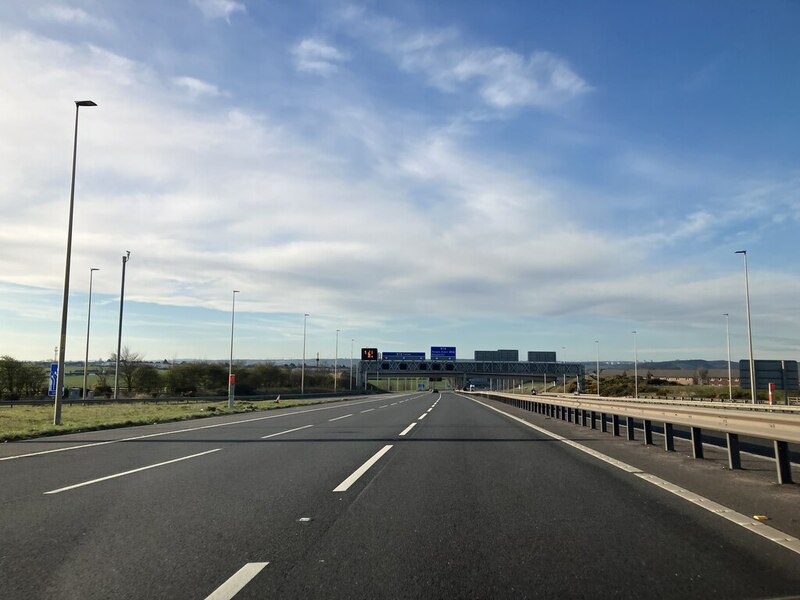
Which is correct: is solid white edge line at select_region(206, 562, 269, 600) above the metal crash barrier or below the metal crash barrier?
below

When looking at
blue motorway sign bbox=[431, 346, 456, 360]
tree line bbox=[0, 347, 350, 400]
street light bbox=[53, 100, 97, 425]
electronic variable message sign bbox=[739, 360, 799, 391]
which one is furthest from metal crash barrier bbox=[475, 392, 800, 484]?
blue motorway sign bbox=[431, 346, 456, 360]

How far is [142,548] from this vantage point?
19.4ft

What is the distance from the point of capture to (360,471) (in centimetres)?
1085

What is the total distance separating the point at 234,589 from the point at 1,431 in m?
19.5

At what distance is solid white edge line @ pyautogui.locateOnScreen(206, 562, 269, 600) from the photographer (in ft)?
15.2

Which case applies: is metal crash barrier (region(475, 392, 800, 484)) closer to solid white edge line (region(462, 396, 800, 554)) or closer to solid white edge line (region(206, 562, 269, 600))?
solid white edge line (region(462, 396, 800, 554))

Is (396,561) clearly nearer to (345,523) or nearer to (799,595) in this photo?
(345,523)

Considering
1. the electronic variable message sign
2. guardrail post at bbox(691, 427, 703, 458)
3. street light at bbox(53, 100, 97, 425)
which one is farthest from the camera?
the electronic variable message sign

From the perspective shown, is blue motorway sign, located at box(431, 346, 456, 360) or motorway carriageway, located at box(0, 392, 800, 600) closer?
motorway carriageway, located at box(0, 392, 800, 600)

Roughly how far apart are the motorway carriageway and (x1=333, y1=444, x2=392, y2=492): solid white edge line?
9cm

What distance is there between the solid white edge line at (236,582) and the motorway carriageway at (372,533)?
0.03 m

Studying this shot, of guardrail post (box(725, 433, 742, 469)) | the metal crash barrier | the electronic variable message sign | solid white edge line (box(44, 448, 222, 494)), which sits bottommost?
solid white edge line (box(44, 448, 222, 494))

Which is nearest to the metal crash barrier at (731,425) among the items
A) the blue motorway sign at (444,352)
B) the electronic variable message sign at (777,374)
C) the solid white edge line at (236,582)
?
the solid white edge line at (236,582)

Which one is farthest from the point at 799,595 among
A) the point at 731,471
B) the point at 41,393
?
the point at 41,393
